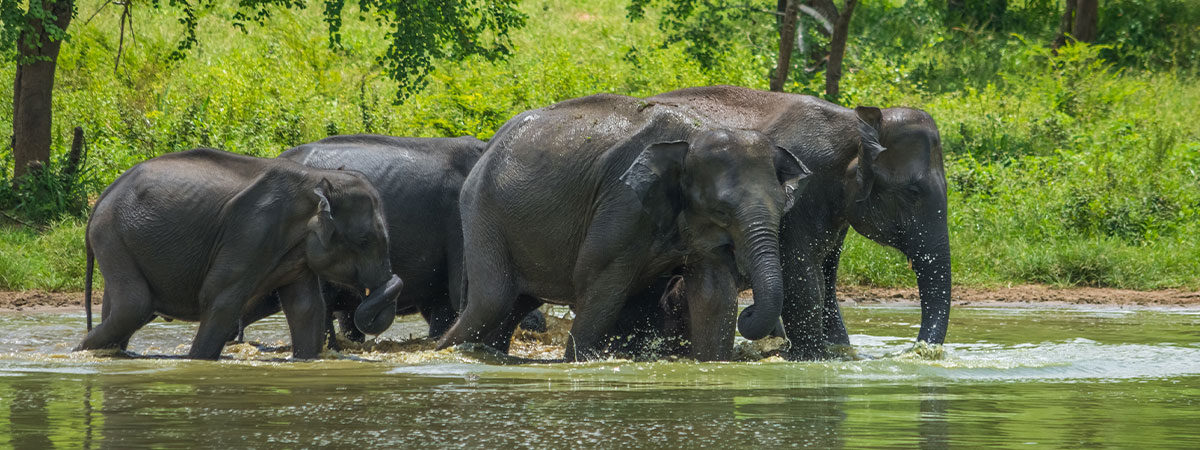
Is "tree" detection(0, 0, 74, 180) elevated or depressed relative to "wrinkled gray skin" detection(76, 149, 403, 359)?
elevated

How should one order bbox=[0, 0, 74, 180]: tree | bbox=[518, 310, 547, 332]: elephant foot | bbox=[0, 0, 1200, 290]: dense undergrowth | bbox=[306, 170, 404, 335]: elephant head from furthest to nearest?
bbox=[0, 0, 74, 180]: tree
bbox=[0, 0, 1200, 290]: dense undergrowth
bbox=[518, 310, 547, 332]: elephant foot
bbox=[306, 170, 404, 335]: elephant head

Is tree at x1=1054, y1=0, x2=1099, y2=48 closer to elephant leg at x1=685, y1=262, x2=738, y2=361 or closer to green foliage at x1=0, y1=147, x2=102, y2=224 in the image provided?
green foliage at x1=0, y1=147, x2=102, y2=224

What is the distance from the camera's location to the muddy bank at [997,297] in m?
14.7

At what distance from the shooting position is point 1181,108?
22.7 meters

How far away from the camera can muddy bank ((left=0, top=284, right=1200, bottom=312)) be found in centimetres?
1474

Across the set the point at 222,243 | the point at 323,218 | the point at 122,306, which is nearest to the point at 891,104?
the point at 323,218

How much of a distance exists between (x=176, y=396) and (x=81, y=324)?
Answer: 237 inches

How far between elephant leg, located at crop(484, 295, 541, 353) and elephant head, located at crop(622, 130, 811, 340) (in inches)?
57.7

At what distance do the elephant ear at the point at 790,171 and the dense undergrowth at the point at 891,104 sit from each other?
7.40 metres

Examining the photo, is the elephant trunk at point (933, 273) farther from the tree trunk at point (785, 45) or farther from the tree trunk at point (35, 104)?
the tree trunk at point (35, 104)

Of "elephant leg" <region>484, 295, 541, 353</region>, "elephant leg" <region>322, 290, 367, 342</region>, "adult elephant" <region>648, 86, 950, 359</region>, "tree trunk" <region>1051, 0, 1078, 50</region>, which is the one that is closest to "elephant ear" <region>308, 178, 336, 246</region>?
"elephant leg" <region>322, 290, 367, 342</region>

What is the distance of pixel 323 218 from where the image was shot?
397 inches

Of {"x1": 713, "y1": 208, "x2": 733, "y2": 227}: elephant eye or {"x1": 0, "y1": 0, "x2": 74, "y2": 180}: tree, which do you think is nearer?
{"x1": 713, "y1": 208, "x2": 733, "y2": 227}: elephant eye

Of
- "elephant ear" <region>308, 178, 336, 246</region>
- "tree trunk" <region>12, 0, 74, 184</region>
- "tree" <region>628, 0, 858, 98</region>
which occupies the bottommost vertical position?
"elephant ear" <region>308, 178, 336, 246</region>
